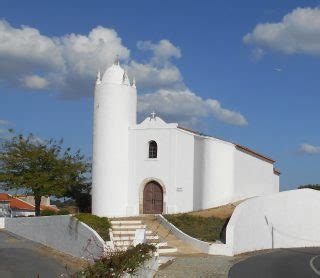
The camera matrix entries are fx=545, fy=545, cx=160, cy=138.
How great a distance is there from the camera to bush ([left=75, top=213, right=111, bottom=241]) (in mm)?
26278

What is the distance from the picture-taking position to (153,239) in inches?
992

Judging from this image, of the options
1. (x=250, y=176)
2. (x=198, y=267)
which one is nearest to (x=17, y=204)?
(x=250, y=176)

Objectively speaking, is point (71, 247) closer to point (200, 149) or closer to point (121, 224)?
point (121, 224)

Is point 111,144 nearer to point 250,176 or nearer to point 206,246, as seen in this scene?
point 250,176

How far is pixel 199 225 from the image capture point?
28.7m

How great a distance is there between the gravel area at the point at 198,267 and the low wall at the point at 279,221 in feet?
13.3

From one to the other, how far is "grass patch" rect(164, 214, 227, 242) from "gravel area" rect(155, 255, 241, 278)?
368cm

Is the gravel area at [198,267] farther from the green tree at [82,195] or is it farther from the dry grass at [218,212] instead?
the green tree at [82,195]

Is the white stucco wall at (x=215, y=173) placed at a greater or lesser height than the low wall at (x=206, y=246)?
greater

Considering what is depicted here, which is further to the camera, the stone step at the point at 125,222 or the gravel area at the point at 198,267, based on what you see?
the stone step at the point at 125,222

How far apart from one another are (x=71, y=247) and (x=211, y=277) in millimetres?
12462

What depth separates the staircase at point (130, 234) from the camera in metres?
23.7

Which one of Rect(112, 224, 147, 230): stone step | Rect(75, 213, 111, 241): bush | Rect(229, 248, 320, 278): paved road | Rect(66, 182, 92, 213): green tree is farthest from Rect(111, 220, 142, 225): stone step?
Rect(66, 182, 92, 213): green tree

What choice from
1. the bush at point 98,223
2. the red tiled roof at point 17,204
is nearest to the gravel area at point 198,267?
the bush at point 98,223
